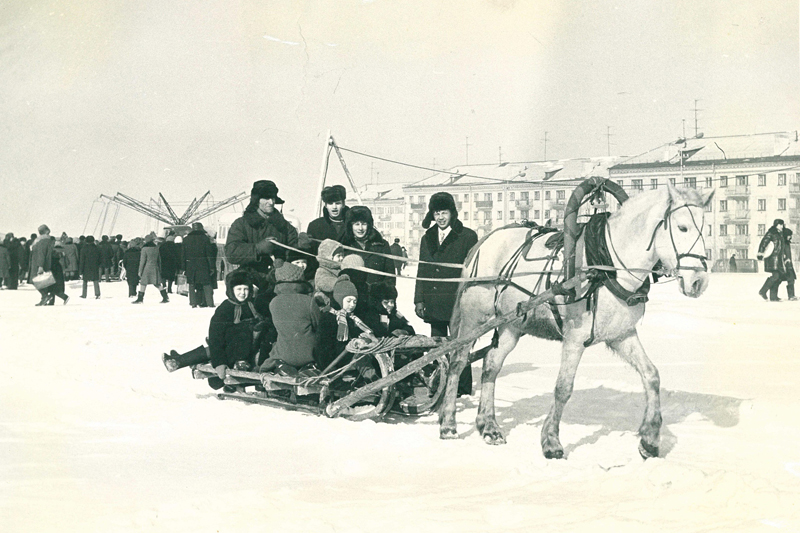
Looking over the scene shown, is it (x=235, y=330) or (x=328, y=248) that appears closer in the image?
(x=328, y=248)

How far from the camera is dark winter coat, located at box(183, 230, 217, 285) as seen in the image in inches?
648

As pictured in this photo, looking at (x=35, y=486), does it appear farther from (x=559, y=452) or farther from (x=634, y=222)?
(x=634, y=222)

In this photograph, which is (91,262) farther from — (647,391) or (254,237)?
(647,391)

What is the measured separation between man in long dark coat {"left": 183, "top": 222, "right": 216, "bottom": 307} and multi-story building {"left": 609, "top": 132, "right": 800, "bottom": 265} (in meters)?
7.33

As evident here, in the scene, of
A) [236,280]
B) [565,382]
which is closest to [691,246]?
[565,382]

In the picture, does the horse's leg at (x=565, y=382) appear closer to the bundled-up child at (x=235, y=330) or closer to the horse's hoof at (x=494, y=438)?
the horse's hoof at (x=494, y=438)

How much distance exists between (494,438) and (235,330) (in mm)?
2505

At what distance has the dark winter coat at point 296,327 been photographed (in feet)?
23.8

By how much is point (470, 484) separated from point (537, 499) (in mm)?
487

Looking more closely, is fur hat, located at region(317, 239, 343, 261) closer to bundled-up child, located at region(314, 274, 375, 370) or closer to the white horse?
bundled-up child, located at region(314, 274, 375, 370)

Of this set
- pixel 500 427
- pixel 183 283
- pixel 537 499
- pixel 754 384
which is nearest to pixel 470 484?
pixel 537 499

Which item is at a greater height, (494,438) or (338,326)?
(338,326)

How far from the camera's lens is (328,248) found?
24.6 feet

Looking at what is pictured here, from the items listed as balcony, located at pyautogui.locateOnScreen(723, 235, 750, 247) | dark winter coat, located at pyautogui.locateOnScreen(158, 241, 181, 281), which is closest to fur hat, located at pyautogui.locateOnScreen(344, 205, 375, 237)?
dark winter coat, located at pyautogui.locateOnScreen(158, 241, 181, 281)
